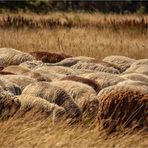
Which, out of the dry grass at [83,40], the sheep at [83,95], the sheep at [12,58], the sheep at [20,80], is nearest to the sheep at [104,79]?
the sheep at [83,95]

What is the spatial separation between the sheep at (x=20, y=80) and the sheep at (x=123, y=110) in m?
1.05

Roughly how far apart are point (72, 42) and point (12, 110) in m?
8.04

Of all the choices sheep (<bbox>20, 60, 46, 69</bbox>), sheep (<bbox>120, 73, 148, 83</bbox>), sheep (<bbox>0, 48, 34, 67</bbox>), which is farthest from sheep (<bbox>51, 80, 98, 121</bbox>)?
sheep (<bbox>0, 48, 34, 67</bbox>)

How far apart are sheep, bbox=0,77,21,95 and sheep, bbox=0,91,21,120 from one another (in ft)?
1.03

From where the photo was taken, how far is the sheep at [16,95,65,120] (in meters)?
5.79

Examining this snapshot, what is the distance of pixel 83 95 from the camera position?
6297 millimetres

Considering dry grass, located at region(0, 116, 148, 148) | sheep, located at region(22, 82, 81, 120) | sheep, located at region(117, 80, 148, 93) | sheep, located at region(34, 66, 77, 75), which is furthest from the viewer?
sheep, located at region(34, 66, 77, 75)

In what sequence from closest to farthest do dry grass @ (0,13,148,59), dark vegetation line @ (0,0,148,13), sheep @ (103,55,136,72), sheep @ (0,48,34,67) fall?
sheep @ (0,48,34,67)
sheep @ (103,55,136,72)
dry grass @ (0,13,148,59)
dark vegetation line @ (0,0,148,13)

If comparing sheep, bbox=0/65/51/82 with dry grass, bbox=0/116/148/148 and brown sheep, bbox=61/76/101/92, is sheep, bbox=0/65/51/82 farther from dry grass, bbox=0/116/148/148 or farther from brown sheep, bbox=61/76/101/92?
dry grass, bbox=0/116/148/148

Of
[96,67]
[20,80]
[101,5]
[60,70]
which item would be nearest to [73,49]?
[96,67]

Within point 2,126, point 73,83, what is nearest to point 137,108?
point 73,83

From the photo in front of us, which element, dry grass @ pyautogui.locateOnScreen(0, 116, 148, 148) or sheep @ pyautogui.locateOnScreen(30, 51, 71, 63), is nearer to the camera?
dry grass @ pyautogui.locateOnScreen(0, 116, 148, 148)

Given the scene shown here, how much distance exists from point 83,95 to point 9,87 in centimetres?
Result: 76

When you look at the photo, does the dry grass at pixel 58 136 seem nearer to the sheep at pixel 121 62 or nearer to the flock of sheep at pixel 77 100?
the flock of sheep at pixel 77 100
